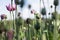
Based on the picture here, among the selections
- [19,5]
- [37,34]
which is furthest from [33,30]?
[19,5]

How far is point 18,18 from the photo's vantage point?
0.55 meters

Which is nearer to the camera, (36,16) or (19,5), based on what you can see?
(19,5)

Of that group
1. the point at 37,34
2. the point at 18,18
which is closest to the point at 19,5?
the point at 18,18

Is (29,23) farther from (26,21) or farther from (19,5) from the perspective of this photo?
(19,5)

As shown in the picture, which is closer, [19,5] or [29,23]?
[19,5]

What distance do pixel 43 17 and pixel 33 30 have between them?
6cm

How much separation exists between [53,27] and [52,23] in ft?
0.07

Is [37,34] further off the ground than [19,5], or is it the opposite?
[19,5]

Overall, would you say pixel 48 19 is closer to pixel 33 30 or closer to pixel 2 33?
pixel 33 30

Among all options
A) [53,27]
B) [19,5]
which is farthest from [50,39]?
[19,5]

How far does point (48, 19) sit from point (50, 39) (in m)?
0.09

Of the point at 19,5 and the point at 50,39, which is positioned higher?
the point at 19,5

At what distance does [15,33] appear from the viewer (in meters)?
0.54

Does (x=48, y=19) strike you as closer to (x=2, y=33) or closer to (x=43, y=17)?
(x=43, y=17)
